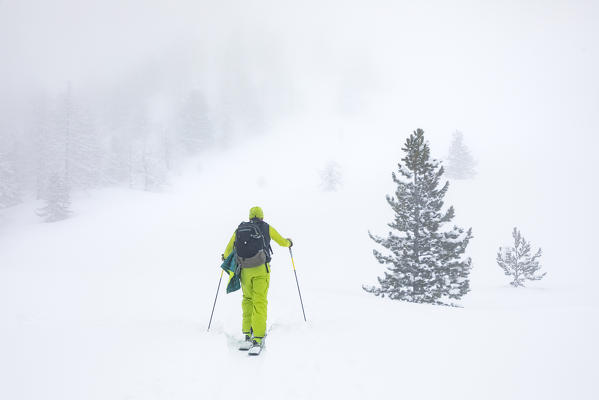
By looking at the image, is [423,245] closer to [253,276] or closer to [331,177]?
[253,276]

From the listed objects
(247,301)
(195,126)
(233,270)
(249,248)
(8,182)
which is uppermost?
(195,126)

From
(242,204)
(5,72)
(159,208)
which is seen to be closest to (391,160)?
(242,204)

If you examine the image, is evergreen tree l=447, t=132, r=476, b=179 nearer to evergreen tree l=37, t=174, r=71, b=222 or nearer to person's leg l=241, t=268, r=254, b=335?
person's leg l=241, t=268, r=254, b=335

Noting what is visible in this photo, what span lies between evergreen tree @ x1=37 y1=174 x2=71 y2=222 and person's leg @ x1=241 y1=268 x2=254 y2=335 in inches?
1301

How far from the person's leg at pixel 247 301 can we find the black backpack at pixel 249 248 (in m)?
0.21

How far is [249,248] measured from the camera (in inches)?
209

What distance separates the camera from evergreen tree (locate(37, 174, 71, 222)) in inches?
1162

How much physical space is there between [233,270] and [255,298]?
0.64 m

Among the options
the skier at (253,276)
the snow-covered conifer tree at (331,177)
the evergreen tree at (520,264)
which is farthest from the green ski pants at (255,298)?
the snow-covered conifer tree at (331,177)

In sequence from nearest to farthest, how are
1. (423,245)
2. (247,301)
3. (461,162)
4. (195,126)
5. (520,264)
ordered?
(247,301) < (423,245) < (520,264) < (461,162) < (195,126)

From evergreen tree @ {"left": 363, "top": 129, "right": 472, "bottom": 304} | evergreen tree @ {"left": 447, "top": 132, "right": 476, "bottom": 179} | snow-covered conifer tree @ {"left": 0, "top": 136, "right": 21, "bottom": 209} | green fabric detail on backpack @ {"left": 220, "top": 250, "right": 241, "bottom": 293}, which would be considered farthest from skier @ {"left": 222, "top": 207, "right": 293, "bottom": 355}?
evergreen tree @ {"left": 447, "top": 132, "right": 476, "bottom": 179}

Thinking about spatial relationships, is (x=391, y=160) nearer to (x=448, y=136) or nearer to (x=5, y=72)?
(x=448, y=136)

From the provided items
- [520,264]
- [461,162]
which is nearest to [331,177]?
[461,162]

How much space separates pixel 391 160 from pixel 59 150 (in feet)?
167
